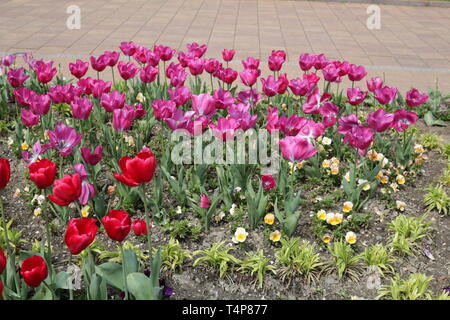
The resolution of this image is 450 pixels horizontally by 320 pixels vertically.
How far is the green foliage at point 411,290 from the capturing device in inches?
99.6

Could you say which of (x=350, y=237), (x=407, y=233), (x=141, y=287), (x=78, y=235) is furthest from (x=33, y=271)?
(x=407, y=233)

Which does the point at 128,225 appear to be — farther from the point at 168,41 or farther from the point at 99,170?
the point at 168,41

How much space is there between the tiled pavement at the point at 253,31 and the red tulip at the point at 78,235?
436 cm

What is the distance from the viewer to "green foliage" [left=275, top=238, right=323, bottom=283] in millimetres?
2699

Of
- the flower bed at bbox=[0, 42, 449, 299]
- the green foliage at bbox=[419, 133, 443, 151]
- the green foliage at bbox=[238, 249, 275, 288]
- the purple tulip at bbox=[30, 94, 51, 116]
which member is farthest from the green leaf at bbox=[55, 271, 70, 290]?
the green foliage at bbox=[419, 133, 443, 151]

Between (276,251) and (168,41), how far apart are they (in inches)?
200

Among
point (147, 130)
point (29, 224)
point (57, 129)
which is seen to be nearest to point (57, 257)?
point (29, 224)

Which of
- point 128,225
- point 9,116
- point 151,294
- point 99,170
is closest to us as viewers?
point 128,225

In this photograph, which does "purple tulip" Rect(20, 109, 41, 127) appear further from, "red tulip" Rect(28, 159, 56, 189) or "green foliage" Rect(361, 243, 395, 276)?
"green foliage" Rect(361, 243, 395, 276)

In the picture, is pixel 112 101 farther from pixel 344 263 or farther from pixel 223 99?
pixel 344 263

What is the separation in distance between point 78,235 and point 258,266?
→ 1.07 m

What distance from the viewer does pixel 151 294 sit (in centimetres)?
216

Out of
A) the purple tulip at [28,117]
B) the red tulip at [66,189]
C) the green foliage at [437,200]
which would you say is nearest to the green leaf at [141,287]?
the red tulip at [66,189]

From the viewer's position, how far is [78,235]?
1899 mm
